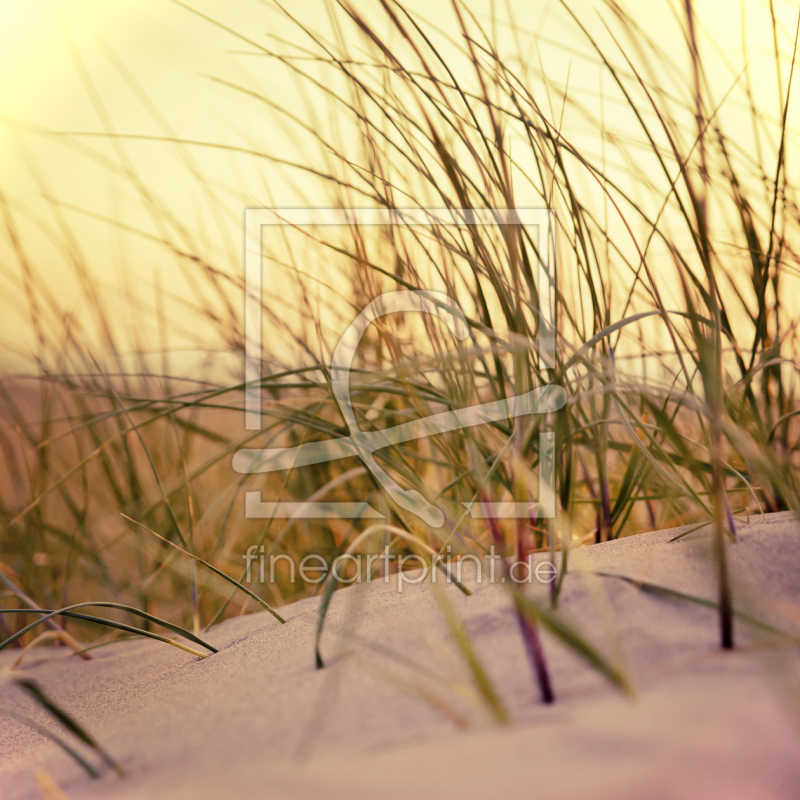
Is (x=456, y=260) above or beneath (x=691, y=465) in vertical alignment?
above

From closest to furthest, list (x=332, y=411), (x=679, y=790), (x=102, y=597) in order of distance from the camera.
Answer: (x=679, y=790), (x=332, y=411), (x=102, y=597)

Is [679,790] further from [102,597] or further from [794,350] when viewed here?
[102,597]

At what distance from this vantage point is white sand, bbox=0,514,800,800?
32 centimetres

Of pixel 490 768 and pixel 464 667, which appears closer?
pixel 490 768

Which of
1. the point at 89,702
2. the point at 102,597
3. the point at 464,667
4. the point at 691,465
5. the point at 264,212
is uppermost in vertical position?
the point at 264,212

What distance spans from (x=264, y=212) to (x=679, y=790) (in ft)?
3.93

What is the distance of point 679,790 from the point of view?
30cm

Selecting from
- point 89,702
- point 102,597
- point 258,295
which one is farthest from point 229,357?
point 89,702

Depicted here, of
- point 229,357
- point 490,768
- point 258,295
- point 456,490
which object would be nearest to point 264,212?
point 258,295

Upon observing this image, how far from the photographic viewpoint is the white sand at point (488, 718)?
32 cm

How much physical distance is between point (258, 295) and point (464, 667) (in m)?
0.93

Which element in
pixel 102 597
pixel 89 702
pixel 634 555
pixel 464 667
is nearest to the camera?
pixel 464 667

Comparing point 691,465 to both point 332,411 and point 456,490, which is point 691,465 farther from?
point 332,411

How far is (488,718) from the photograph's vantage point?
383mm
